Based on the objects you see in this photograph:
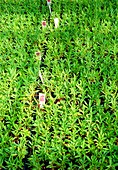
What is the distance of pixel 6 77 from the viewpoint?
3.68 m

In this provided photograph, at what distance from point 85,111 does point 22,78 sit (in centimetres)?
95

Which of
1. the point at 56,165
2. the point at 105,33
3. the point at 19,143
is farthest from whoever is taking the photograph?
the point at 105,33

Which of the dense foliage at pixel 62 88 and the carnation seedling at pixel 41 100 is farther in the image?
the carnation seedling at pixel 41 100

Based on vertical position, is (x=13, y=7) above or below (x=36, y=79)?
above

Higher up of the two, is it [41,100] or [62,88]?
[62,88]

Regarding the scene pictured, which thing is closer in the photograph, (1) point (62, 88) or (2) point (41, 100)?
(2) point (41, 100)

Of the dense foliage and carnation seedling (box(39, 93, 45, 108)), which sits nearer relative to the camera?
the dense foliage

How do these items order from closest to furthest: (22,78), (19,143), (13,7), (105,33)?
(19,143) < (22,78) < (105,33) < (13,7)

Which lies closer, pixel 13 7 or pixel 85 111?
pixel 85 111

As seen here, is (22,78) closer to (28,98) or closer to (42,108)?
(28,98)

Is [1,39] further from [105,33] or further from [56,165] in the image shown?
[56,165]

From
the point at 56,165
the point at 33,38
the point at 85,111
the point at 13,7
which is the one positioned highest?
the point at 13,7

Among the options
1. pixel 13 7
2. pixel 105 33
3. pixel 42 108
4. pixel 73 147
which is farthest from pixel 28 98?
pixel 13 7

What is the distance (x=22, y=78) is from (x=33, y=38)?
0.94m
